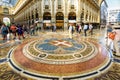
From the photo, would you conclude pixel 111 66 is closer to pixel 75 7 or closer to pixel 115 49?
pixel 115 49

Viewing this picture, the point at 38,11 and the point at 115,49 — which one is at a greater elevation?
the point at 38,11

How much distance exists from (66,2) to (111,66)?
65.9 feet

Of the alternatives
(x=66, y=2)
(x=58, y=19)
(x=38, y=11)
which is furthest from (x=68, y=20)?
(x=38, y=11)

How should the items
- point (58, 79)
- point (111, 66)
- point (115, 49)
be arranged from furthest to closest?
point (115, 49)
point (111, 66)
point (58, 79)

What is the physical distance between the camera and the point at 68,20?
23281 millimetres

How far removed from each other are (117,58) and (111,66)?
3.98 feet

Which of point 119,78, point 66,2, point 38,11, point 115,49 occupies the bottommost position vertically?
point 119,78

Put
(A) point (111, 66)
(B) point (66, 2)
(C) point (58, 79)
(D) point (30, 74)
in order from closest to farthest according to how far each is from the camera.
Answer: (C) point (58, 79) → (D) point (30, 74) → (A) point (111, 66) → (B) point (66, 2)

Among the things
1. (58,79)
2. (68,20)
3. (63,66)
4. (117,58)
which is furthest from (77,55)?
(68,20)

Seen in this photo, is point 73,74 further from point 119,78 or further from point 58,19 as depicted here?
point 58,19

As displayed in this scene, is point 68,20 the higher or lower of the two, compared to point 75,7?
lower

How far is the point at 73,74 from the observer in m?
4.25

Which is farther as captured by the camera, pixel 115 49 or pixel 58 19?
pixel 58 19

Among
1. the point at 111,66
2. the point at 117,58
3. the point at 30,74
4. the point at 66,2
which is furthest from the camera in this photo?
the point at 66,2
